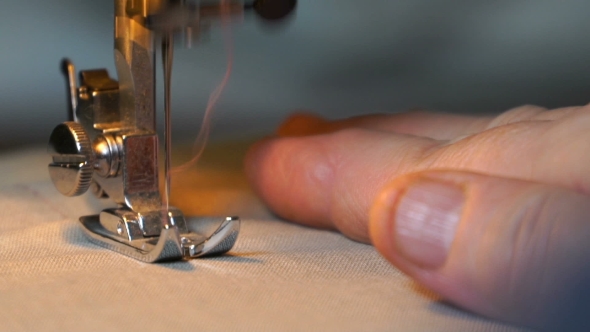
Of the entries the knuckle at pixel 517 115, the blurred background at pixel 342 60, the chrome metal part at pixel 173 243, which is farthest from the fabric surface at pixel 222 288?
the blurred background at pixel 342 60

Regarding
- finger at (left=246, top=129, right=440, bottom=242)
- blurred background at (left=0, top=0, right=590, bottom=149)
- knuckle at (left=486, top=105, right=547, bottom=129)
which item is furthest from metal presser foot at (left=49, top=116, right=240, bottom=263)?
blurred background at (left=0, top=0, right=590, bottom=149)

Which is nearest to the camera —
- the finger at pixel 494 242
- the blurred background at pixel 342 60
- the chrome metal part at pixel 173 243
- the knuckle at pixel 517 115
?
the finger at pixel 494 242

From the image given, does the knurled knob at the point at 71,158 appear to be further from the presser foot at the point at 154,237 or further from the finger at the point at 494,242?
the finger at the point at 494,242

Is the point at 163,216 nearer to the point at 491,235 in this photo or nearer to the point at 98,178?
the point at 98,178

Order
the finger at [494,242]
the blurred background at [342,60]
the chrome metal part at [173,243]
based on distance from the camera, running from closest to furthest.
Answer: the finger at [494,242]
the chrome metal part at [173,243]
the blurred background at [342,60]

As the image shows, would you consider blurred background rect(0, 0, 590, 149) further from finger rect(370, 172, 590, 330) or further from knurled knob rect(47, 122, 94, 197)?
finger rect(370, 172, 590, 330)

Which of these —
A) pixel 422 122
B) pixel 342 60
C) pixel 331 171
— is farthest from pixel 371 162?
pixel 342 60

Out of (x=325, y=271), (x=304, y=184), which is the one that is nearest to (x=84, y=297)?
(x=325, y=271)

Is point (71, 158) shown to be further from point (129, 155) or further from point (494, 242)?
point (494, 242)
